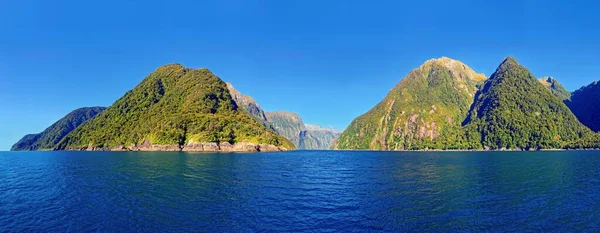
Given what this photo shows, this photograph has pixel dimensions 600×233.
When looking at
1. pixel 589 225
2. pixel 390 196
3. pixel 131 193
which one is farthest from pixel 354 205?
pixel 131 193

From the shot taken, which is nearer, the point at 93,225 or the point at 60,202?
the point at 93,225

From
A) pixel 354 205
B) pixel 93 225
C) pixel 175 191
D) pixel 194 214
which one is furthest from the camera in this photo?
pixel 175 191

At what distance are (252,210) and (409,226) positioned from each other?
1704cm

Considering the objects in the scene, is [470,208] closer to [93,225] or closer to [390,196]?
[390,196]

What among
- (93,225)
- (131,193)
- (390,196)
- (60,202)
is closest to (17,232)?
(93,225)

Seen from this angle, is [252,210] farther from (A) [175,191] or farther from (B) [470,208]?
(B) [470,208]

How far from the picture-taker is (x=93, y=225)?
3061 centimetres

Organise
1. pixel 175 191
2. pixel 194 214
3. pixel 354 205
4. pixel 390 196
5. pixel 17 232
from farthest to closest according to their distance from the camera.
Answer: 1. pixel 175 191
2. pixel 390 196
3. pixel 354 205
4. pixel 194 214
5. pixel 17 232

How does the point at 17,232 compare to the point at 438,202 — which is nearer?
the point at 17,232

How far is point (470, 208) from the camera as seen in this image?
3888cm

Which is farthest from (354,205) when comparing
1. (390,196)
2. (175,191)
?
(175,191)

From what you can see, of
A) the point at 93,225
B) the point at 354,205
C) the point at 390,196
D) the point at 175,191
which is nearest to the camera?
the point at 93,225

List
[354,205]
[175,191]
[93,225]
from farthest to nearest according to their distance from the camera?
[175,191] < [354,205] < [93,225]

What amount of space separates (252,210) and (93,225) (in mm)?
15507
